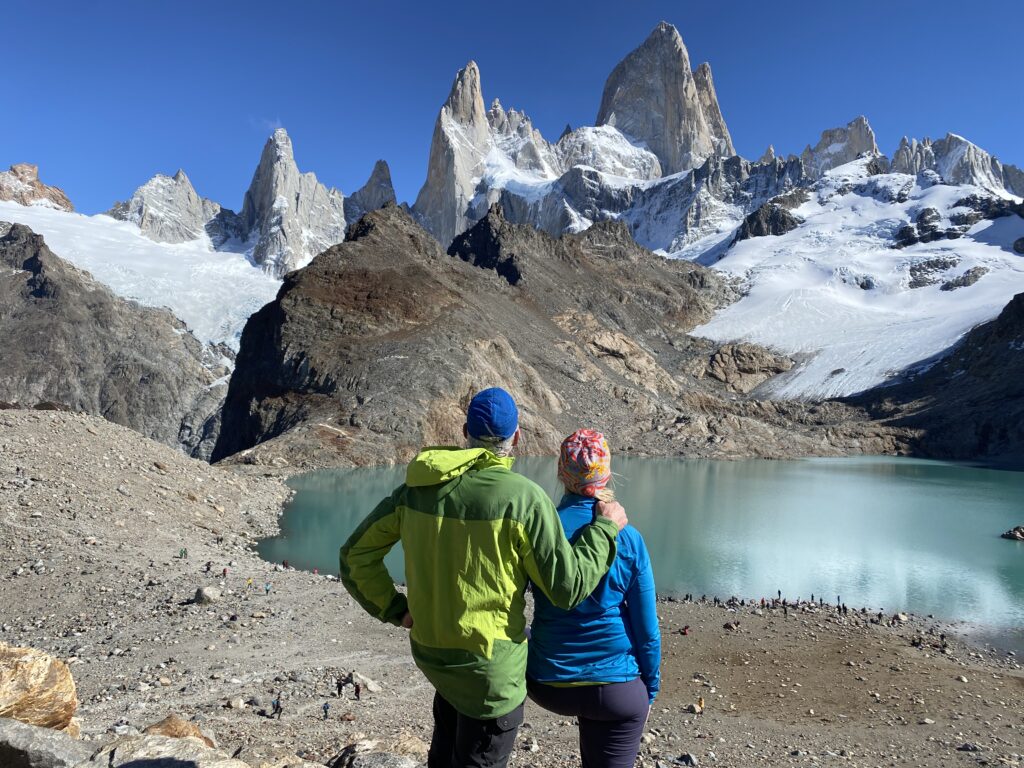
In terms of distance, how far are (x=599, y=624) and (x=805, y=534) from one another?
2682 centimetres

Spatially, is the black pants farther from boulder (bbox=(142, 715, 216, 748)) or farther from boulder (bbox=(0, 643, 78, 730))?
boulder (bbox=(0, 643, 78, 730))

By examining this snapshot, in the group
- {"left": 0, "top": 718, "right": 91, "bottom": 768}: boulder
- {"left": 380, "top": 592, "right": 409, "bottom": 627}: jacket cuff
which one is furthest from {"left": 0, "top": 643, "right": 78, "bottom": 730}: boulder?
{"left": 380, "top": 592, "right": 409, "bottom": 627}: jacket cuff

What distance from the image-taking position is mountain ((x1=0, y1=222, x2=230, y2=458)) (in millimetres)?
89125

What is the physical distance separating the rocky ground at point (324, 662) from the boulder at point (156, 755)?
0.43 meters

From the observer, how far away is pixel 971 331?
9038cm

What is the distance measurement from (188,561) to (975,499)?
1616 inches

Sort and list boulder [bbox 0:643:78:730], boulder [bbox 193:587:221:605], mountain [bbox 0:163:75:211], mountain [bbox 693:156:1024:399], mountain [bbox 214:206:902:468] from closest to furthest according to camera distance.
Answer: boulder [bbox 0:643:78:730]
boulder [bbox 193:587:221:605]
mountain [bbox 214:206:902:468]
mountain [bbox 693:156:1024:399]
mountain [bbox 0:163:75:211]

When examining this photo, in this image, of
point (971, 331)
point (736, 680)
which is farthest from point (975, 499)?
point (971, 331)

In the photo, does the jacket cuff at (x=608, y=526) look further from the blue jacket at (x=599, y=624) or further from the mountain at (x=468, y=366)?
the mountain at (x=468, y=366)

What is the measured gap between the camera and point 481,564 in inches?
123

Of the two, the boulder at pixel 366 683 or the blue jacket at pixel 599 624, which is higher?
the blue jacket at pixel 599 624

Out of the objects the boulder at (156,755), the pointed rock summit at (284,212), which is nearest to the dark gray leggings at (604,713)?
the boulder at (156,755)

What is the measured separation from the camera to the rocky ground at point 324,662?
7.36 m

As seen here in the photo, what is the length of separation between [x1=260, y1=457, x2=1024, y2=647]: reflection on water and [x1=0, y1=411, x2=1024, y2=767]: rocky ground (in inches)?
114
